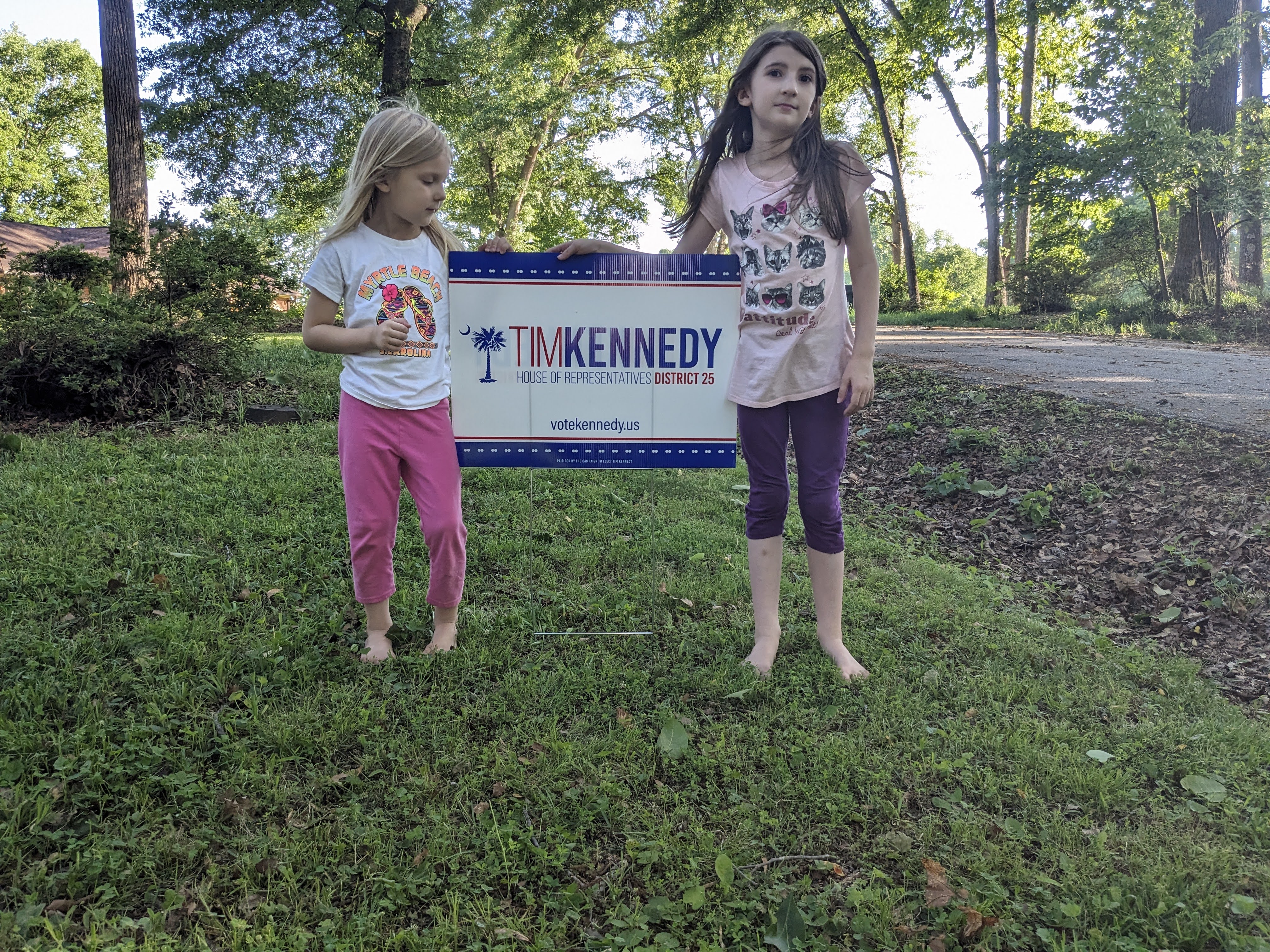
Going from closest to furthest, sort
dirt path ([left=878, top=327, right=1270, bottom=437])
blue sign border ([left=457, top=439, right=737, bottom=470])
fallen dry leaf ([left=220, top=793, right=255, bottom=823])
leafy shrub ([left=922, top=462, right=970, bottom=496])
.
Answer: fallen dry leaf ([left=220, top=793, right=255, bottom=823]), blue sign border ([left=457, top=439, right=737, bottom=470]), leafy shrub ([left=922, top=462, right=970, bottom=496]), dirt path ([left=878, top=327, right=1270, bottom=437])

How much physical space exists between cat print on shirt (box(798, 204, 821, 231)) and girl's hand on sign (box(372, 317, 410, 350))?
4.72 feet

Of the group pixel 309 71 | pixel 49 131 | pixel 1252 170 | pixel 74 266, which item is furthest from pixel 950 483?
pixel 49 131

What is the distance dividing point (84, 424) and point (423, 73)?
33.9 feet

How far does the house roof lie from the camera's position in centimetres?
2383

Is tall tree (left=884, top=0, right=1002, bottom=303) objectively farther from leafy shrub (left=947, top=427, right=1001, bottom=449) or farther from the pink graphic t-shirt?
the pink graphic t-shirt

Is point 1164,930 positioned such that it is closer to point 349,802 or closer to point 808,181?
point 349,802

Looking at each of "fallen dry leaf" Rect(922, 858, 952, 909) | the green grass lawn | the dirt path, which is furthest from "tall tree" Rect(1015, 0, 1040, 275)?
"fallen dry leaf" Rect(922, 858, 952, 909)

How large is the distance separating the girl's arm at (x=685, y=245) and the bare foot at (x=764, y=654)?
156 cm

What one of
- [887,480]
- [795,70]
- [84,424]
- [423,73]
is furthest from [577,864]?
[423,73]

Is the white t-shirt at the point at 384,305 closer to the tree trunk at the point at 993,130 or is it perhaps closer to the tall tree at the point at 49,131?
the tree trunk at the point at 993,130

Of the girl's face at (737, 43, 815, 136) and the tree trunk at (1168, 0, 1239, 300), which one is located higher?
the tree trunk at (1168, 0, 1239, 300)

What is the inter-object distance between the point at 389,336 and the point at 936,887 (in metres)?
2.32

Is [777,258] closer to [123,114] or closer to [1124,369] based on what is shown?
[1124,369]

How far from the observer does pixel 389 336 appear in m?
2.72
